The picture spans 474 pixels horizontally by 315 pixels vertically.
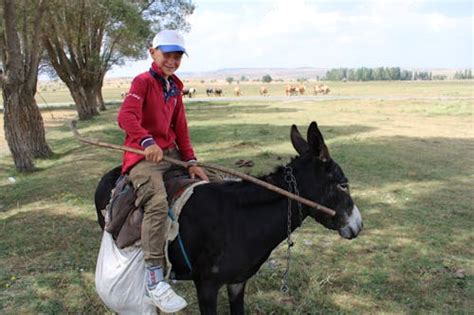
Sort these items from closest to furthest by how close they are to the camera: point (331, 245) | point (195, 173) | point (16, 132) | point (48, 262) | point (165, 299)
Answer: point (165, 299)
point (195, 173)
point (48, 262)
point (331, 245)
point (16, 132)

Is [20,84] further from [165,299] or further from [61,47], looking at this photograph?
[61,47]

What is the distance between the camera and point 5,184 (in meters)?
12.0

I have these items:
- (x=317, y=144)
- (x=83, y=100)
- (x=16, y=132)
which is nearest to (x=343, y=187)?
(x=317, y=144)

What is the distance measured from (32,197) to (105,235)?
7.14m

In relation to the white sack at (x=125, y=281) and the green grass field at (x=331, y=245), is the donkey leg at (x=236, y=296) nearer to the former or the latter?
the green grass field at (x=331, y=245)

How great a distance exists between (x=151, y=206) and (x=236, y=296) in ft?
4.84

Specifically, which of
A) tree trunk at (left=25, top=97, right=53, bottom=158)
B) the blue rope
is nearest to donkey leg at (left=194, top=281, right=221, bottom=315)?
the blue rope

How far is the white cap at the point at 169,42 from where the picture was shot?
3820 mm

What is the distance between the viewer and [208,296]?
3.89m

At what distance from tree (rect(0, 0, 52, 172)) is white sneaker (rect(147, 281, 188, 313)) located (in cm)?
1109

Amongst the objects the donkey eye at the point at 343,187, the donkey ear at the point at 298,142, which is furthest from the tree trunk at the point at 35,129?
the donkey eye at the point at 343,187

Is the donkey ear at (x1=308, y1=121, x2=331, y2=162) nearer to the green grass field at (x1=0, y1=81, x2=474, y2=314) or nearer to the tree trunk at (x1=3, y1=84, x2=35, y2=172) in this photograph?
the green grass field at (x1=0, y1=81, x2=474, y2=314)

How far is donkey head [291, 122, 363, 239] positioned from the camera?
3.89 metres

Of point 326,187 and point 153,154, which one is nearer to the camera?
point 153,154
